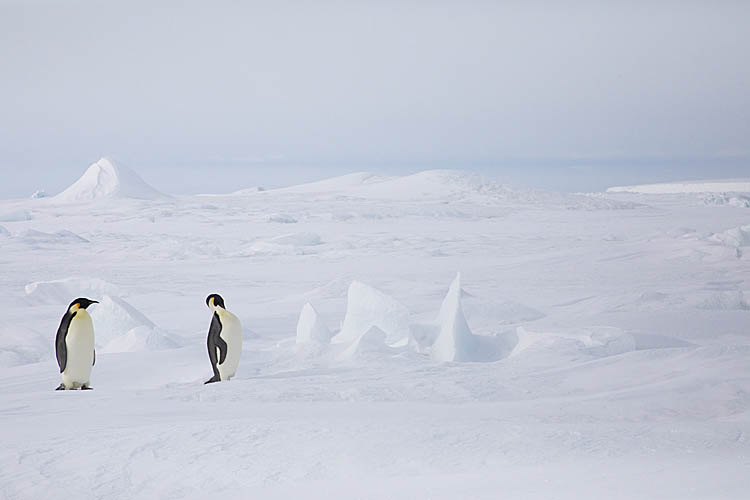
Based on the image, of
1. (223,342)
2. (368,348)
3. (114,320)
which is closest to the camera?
(223,342)

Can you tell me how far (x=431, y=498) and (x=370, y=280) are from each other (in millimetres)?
10868

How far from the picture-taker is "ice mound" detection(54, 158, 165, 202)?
154 feet

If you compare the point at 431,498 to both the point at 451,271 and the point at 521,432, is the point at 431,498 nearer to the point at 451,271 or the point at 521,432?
the point at 521,432

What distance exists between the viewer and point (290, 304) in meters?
10.8

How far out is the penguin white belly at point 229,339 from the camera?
5078 millimetres

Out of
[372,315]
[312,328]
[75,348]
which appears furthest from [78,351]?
[372,315]

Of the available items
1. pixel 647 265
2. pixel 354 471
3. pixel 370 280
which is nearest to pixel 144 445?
pixel 354 471

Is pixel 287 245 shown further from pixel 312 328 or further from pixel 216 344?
pixel 216 344

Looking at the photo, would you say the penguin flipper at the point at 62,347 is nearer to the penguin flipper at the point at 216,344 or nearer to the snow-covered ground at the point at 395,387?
the snow-covered ground at the point at 395,387

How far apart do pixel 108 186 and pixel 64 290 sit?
38716mm

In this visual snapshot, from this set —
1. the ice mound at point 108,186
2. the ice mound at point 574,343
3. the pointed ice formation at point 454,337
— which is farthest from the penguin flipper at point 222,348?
the ice mound at point 108,186

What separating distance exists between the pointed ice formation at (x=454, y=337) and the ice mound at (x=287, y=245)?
12928 mm

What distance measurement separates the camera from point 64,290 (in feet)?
37.2

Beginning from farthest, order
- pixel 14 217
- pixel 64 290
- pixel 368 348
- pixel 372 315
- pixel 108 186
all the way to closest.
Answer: pixel 108 186, pixel 14 217, pixel 64 290, pixel 372 315, pixel 368 348
